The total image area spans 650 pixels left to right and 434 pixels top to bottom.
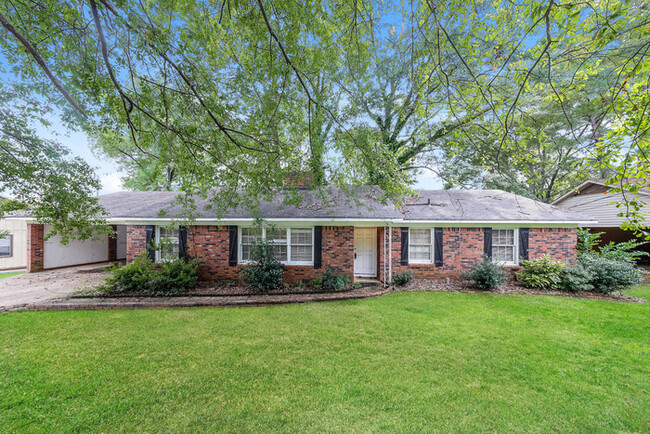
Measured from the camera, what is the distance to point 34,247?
10.3 metres

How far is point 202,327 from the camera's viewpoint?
16.9 ft

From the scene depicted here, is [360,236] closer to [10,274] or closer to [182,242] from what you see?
[182,242]

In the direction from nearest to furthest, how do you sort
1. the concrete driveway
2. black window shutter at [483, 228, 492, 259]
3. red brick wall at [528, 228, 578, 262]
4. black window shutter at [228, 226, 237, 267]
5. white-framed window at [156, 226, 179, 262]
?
the concrete driveway
white-framed window at [156, 226, 179, 262]
black window shutter at [228, 226, 237, 267]
red brick wall at [528, 228, 578, 262]
black window shutter at [483, 228, 492, 259]

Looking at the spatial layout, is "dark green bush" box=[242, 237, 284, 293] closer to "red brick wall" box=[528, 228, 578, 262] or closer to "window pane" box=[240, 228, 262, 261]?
"window pane" box=[240, 228, 262, 261]

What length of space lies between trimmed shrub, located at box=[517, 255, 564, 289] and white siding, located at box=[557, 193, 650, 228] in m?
4.20

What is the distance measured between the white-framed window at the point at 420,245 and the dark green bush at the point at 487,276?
1626 mm

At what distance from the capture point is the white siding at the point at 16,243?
36.1ft

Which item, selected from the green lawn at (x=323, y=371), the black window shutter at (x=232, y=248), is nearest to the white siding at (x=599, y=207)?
the green lawn at (x=323, y=371)

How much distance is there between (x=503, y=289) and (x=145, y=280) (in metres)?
11.6

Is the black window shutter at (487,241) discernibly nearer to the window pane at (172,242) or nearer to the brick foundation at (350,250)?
the brick foundation at (350,250)

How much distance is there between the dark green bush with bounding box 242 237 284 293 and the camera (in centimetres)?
769

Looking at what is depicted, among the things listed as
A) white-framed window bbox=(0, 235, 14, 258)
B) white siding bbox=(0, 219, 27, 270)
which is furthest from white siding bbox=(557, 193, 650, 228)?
white-framed window bbox=(0, 235, 14, 258)

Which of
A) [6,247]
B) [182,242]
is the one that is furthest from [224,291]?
[6,247]

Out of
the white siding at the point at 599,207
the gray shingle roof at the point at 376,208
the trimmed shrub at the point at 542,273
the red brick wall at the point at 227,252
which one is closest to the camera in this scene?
the trimmed shrub at the point at 542,273
